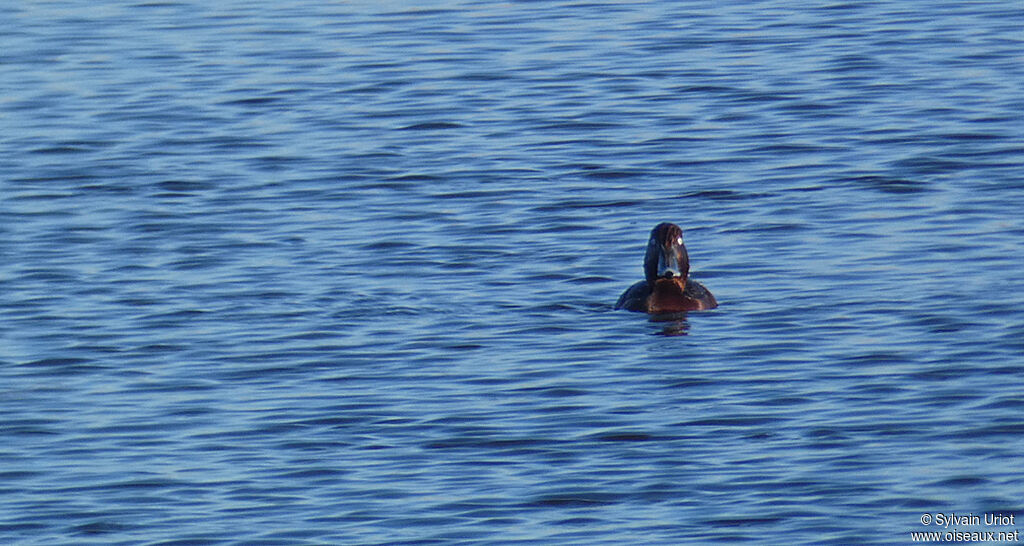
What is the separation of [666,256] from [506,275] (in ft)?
5.03

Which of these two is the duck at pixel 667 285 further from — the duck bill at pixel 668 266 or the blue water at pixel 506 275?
the blue water at pixel 506 275

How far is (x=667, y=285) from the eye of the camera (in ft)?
49.9

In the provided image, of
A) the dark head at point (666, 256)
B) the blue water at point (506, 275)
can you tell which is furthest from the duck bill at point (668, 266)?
the blue water at point (506, 275)

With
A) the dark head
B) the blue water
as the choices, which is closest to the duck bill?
the dark head

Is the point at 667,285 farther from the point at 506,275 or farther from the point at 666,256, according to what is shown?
the point at 506,275

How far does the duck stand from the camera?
49.9 feet

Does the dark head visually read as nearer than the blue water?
No

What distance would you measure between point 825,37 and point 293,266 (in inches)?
422

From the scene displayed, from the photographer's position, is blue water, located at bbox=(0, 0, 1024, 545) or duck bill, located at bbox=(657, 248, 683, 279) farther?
duck bill, located at bbox=(657, 248, 683, 279)

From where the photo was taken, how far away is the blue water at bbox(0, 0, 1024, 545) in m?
11.5

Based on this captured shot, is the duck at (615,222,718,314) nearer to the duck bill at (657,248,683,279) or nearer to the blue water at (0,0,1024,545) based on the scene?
the duck bill at (657,248,683,279)

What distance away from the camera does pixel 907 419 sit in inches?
490

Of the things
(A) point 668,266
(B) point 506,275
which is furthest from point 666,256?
(B) point 506,275

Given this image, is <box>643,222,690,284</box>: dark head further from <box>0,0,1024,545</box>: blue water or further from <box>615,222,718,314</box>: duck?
<box>0,0,1024,545</box>: blue water
